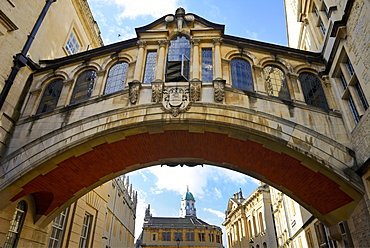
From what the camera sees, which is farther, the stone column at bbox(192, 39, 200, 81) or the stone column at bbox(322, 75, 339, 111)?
the stone column at bbox(192, 39, 200, 81)

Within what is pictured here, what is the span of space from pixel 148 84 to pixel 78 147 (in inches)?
137

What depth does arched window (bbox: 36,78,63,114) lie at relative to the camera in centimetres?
1077

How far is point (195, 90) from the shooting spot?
31.5 feet

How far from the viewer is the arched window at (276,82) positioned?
10.1m

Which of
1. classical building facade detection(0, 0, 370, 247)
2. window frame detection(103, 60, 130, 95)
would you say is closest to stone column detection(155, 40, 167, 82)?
classical building facade detection(0, 0, 370, 247)

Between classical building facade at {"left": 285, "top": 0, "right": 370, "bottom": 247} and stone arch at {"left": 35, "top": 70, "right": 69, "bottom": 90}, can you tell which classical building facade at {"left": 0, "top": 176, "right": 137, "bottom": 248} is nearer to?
stone arch at {"left": 35, "top": 70, "right": 69, "bottom": 90}

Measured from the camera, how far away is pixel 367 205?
7.37 m

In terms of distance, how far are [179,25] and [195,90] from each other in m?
3.84

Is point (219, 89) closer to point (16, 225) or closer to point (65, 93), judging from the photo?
point (65, 93)

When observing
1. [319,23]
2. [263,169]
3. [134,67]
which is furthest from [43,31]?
[319,23]

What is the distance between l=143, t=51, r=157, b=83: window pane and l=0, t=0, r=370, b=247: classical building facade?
0.05 m

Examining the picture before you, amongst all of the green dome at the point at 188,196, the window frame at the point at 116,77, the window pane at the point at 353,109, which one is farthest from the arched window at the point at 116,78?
the green dome at the point at 188,196

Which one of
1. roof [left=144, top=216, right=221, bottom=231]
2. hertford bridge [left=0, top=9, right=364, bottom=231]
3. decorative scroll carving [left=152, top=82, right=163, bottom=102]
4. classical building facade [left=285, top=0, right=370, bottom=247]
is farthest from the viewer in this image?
roof [left=144, top=216, right=221, bottom=231]

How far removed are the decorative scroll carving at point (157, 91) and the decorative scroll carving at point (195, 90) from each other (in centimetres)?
115
